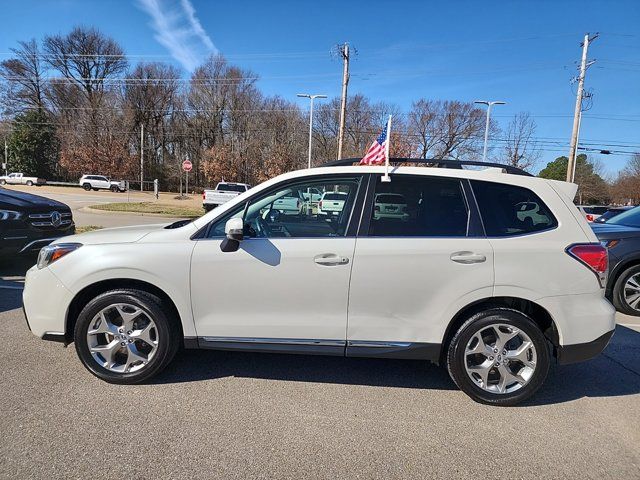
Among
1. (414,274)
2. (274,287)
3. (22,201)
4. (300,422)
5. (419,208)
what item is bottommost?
(300,422)

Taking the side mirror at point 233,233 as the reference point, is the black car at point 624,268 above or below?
below

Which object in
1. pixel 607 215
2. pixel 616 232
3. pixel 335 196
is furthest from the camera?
pixel 607 215

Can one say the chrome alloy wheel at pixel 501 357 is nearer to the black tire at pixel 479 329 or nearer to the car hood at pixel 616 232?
the black tire at pixel 479 329

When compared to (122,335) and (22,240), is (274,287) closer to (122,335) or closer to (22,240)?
(122,335)

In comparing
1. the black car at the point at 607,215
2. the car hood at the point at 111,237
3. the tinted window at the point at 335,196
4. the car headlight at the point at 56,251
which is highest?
the tinted window at the point at 335,196

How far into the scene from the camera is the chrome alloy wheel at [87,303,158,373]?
11.0 ft

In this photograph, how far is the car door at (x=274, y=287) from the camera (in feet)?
10.5

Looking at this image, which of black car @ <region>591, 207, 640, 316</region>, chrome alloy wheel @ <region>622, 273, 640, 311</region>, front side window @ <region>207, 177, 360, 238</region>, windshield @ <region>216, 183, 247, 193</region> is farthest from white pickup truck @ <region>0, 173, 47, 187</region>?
chrome alloy wheel @ <region>622, 273, 640, 311</region>

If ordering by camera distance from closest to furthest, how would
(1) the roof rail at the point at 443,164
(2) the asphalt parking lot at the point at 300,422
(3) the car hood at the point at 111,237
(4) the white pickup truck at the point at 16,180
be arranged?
(2) the asphalt parking lot at the point at 300,422 → (3) the car hood at the point at 111,237 → (1) the roof rail at the point at 443,164 → (4) the white pickup truck at the point at 16,180

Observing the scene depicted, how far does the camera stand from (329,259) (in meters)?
3.18

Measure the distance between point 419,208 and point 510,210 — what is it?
72 cm

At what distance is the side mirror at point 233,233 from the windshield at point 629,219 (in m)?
6.31

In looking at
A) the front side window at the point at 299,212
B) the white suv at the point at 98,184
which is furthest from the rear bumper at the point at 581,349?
the white suv at the point at 98,184

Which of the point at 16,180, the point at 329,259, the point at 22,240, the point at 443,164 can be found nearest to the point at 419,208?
the point at 443,164
